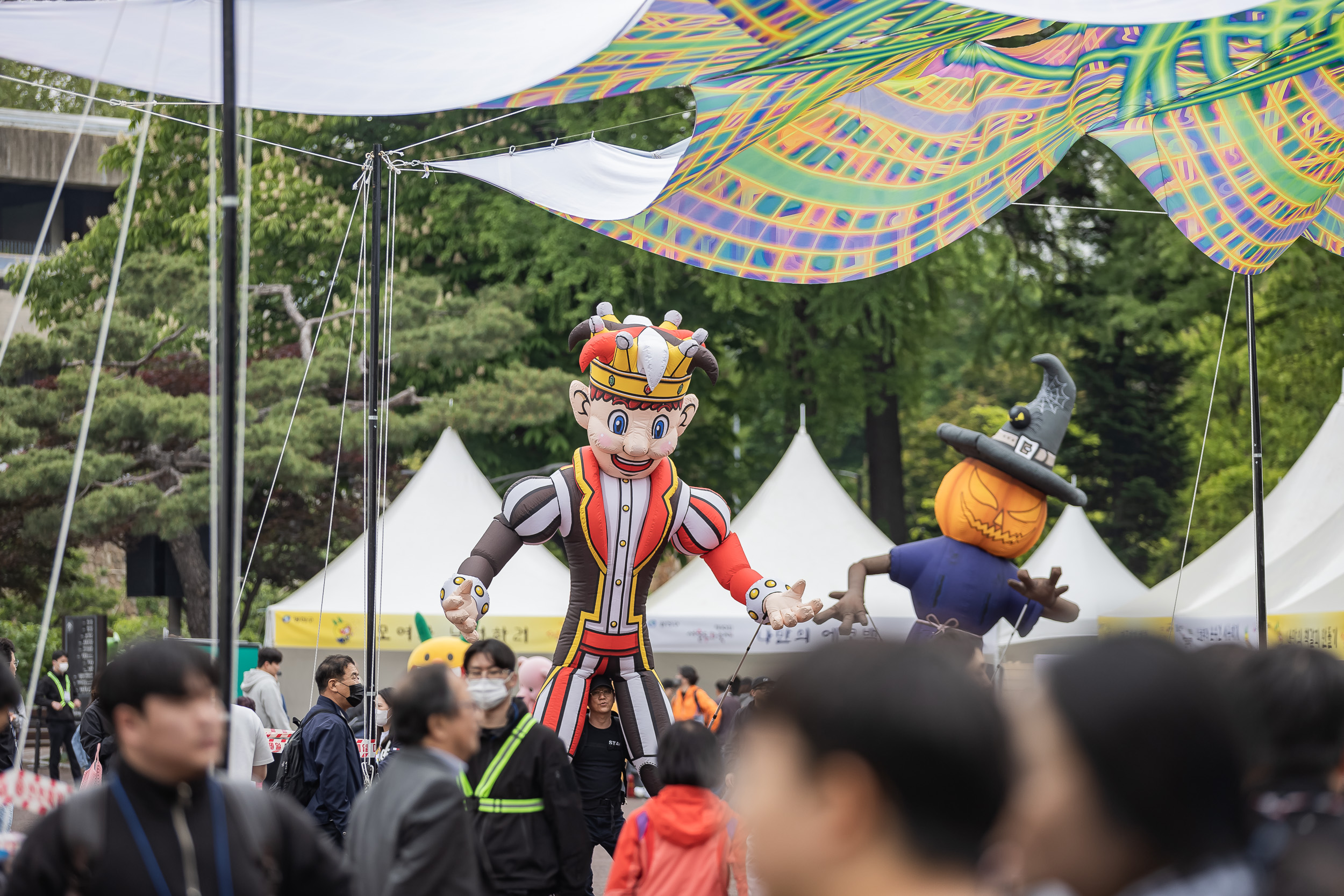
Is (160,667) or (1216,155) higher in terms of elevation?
(1216,155)

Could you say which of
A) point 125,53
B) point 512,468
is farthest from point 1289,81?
point 512,468

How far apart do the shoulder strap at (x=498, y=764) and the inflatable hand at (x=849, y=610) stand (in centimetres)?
375

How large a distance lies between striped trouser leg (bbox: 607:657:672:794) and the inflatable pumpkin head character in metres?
2.56

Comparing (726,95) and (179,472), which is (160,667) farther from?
(179,472)

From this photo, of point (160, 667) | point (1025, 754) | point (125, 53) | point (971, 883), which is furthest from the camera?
point (125, 53)

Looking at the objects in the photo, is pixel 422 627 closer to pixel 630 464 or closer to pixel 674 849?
pixel 630 464

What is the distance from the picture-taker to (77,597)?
24.6m

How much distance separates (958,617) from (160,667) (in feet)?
21.3

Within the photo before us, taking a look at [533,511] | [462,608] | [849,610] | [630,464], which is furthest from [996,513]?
[462,608]

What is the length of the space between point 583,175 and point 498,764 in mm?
Answer: 4267

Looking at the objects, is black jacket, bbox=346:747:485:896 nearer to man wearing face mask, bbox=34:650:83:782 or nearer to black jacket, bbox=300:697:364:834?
black jacket, bbox=300:697:364:834

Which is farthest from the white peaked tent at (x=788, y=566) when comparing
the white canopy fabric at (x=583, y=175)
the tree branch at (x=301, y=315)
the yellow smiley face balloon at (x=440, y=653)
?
the yellow smiley face balloon at (x=440, y=653)

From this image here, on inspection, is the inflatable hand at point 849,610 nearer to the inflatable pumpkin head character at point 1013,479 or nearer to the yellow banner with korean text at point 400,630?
the inflatable pumpkin head character at point 1013,479

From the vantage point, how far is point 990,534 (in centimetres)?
870
